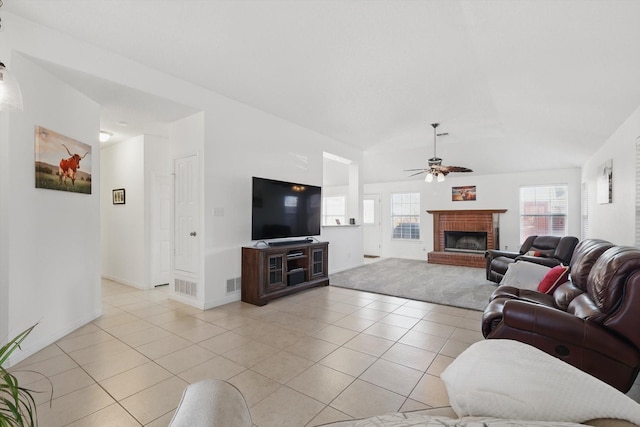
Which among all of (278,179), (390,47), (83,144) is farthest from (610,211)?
(83,144)

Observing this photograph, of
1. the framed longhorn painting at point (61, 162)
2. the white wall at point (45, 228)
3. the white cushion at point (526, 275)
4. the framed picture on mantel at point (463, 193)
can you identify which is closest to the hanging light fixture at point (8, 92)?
the white wall at point (45, 228)

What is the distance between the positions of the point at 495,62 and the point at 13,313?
5227mm

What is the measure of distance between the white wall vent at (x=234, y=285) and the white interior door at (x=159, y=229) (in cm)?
160

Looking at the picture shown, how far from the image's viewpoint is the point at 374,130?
577 cm

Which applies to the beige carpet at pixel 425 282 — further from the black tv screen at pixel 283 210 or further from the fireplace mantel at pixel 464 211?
the fireplace mantel at pixel 464 211

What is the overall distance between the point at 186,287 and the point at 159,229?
5.35 ft

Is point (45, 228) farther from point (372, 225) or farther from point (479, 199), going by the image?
point (479, 199)

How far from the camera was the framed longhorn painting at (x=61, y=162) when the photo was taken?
9.01 feet

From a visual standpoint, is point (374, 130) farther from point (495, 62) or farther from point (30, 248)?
point (30, 248)

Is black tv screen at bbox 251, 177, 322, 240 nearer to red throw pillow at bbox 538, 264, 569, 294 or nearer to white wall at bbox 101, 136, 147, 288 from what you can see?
white wall at bbox 101, 136, 147, 288

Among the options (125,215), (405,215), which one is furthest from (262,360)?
(405,215)

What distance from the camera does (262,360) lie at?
2.52m

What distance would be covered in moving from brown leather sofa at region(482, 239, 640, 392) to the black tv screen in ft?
10.3

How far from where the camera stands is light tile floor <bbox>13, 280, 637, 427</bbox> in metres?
1.91
